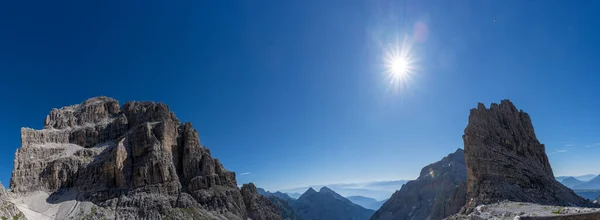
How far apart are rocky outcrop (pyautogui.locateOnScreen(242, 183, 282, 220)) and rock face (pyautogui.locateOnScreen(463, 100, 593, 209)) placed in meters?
112

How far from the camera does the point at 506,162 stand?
333 ft

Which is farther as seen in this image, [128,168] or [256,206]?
[256,206]

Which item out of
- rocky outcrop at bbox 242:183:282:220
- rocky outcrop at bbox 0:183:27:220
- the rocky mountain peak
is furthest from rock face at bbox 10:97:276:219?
rocky outcrop at bbox 0:183:27:220

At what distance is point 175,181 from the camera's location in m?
151

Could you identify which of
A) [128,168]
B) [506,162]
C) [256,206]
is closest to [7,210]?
[128,168]

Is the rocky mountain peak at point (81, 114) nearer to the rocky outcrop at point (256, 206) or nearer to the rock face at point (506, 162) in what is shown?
the rocky outcrop at point (256, 206)

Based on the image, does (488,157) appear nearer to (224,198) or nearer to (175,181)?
(224,198)

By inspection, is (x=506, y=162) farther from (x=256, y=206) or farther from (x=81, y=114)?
(x=81, y=114)

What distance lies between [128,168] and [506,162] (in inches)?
6446

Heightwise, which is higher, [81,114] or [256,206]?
[81,114]

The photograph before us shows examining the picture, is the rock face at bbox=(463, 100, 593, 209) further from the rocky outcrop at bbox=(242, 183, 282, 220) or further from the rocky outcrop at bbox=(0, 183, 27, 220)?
the rocky outcrop at bbox=(0, 183, 27, 220)

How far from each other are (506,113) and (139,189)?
539 feet

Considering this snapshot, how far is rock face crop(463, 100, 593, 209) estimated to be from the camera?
90.1 meters

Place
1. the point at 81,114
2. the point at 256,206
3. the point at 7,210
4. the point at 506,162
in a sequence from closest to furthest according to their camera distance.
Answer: the point at 7,210, the point at 506,162, the point at 256,206, the point at 81,114
